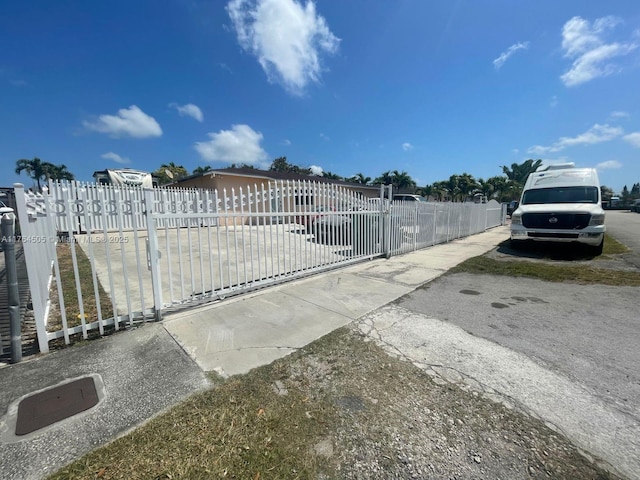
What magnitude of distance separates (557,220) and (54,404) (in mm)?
11171

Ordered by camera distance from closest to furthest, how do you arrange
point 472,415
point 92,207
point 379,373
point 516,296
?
point 472,415 → point 379,373 → point 92,207 → point 516,296

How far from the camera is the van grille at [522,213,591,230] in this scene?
25.9ft

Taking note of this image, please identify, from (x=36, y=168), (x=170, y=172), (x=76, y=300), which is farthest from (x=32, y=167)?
(x=76, y=300)

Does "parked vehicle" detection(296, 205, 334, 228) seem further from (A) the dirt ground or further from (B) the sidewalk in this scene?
(A) the dirt ground

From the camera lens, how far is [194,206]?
4340mm

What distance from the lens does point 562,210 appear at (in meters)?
8.11


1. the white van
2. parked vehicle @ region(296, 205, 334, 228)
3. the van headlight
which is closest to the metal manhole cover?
parked vehicle @ region(296, 205, 334, 228)

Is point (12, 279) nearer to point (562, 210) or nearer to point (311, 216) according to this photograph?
point (311, 216)

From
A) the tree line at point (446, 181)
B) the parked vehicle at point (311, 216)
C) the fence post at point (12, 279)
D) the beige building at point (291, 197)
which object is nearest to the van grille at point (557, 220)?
the beige building at point (291, 197)

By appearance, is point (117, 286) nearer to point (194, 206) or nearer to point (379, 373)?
point (194, 206)

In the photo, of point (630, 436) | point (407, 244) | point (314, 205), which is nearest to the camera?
point (630, 436)

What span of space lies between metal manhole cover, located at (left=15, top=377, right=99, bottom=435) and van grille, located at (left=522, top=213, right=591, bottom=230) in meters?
10.9

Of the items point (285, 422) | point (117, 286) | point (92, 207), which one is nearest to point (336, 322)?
point (285, 422)

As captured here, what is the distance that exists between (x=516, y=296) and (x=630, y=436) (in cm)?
324
